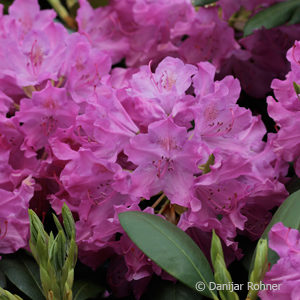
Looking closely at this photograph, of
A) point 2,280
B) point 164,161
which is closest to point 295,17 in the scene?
point 164,161

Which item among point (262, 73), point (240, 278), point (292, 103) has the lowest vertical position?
point (240, 278)

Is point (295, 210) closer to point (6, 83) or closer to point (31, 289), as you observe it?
point (31, 289)

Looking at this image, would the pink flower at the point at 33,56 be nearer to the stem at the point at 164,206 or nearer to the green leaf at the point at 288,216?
the stem at the point at 164,206

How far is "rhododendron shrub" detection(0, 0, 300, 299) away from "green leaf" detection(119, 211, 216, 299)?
34 mm

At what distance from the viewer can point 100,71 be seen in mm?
984

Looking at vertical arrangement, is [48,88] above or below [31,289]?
above

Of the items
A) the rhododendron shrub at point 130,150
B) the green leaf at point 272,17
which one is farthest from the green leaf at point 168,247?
the green leaf at point 272,17

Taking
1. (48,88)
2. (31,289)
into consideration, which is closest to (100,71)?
(48,88)

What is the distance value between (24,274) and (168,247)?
224 mm

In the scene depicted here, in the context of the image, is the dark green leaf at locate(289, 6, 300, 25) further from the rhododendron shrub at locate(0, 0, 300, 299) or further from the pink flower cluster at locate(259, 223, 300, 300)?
the pink flower cluster at locate(259, 223, 300, 300)

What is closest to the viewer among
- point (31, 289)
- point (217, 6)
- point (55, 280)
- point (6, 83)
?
point (55, 280)

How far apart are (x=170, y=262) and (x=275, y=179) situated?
20 centimetres

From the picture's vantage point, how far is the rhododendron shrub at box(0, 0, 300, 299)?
79 cm

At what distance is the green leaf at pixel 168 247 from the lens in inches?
28.3
